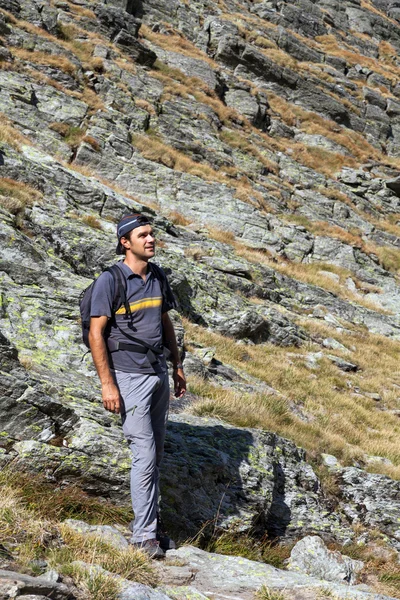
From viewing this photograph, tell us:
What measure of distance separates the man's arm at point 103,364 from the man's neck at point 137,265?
0.59 meters

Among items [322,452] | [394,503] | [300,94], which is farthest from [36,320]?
[300,94]

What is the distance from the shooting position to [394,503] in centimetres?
655

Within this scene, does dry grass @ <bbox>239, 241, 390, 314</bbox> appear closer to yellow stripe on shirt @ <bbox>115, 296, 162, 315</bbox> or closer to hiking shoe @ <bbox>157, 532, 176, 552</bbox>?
yellow stripe on shirt @ <bbox>115, 296, 162, 315</bbox>

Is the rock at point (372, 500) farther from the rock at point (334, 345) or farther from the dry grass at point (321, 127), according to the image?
the dry grass at point (321, 127)

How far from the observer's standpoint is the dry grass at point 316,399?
762cm

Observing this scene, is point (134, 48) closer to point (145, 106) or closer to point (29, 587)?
point (145, 106)

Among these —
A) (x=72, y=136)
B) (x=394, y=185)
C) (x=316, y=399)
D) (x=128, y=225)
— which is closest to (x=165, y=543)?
(x=128, y=225)

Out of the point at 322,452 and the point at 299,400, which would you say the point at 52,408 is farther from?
the point at 299,400

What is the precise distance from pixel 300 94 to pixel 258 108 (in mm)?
9245

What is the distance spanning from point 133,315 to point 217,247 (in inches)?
538

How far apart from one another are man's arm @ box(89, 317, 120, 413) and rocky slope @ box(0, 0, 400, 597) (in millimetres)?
853

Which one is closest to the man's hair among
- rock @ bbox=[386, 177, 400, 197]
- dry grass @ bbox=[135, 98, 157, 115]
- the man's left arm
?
the man's left arm

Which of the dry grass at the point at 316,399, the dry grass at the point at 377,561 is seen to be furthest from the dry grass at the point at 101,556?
the dry grass at the point at 316,399

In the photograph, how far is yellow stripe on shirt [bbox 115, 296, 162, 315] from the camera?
13.9 ft
